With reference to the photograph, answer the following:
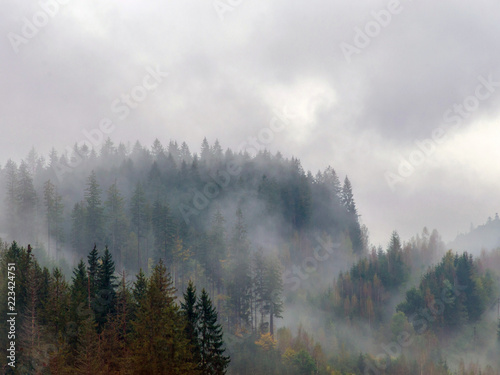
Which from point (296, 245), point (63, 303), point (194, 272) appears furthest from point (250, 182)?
point (63, 303)

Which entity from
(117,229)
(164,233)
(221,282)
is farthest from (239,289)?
(117,229)

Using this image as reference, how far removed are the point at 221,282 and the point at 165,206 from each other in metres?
19.8

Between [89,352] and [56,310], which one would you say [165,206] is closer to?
[56,310]

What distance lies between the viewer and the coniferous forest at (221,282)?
1617 inches

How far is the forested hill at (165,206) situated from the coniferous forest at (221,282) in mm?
465

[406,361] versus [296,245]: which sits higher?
[296,245]

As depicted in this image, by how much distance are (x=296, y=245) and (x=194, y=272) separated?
51.5 m

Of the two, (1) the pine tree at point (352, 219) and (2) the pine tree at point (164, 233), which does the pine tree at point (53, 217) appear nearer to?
(2) the pine tree at point (164, 233)

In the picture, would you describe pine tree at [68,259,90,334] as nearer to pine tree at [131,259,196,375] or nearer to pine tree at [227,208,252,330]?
pine tree at [131,259,196,375]

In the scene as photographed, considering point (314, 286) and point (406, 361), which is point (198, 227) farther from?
point (406, 361)

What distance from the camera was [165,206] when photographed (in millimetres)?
109688

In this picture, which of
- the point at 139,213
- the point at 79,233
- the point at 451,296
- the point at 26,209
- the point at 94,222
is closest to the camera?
the point at 94,222

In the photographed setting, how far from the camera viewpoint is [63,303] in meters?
47.8

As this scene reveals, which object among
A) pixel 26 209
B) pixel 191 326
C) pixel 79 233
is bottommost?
pixel 191 326
